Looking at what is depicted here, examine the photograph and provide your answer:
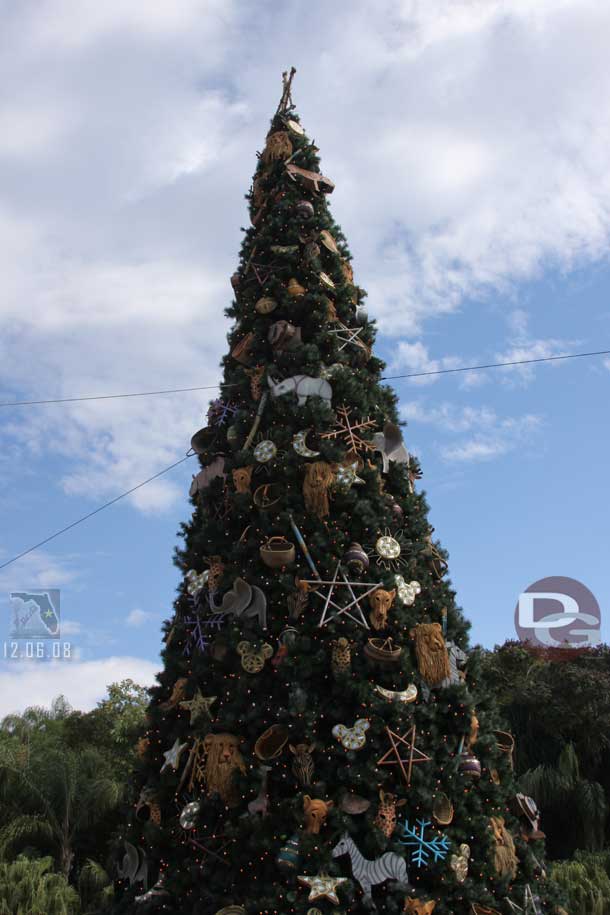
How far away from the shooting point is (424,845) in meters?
4.68

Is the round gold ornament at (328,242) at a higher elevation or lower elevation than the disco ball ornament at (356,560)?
higher

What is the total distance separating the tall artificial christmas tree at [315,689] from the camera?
4.68m

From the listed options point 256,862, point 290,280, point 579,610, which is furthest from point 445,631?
point 579,610

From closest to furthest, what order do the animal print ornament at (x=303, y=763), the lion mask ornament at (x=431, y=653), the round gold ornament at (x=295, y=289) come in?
the animal print ornament at (x=303, y=763)
the lion mask ornament at (x=431, y=653)
the round gold ornament at (x=295, y=289)

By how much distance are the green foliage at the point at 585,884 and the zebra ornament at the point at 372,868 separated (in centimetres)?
404

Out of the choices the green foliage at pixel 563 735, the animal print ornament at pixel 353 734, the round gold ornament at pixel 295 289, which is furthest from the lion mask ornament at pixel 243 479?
the green foliage at pixel 563 735

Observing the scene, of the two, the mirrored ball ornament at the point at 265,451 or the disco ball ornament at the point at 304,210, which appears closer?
the mirrored ball ornament at the point at 265,451

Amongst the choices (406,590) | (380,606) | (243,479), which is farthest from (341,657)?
(243,479)

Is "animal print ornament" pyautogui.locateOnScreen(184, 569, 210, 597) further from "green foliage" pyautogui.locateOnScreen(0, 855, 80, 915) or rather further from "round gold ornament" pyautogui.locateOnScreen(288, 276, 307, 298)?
"green foliage" pyautogui.locateOnScreen(0, 855, 80, 915)

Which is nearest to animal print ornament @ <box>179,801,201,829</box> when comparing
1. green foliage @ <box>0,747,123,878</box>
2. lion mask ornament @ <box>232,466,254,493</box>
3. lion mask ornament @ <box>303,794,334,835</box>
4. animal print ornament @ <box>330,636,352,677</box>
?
lion mask ornament @ <box>303,794,334,835</box>

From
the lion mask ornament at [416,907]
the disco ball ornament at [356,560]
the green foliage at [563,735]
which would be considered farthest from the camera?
the green foliage at [563,735]

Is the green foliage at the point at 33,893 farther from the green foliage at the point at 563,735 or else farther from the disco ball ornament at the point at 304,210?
the disco ball ornament at the point at 304,210

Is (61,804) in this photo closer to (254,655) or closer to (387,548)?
(254,655)

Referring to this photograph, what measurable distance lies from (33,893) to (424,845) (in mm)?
6359
